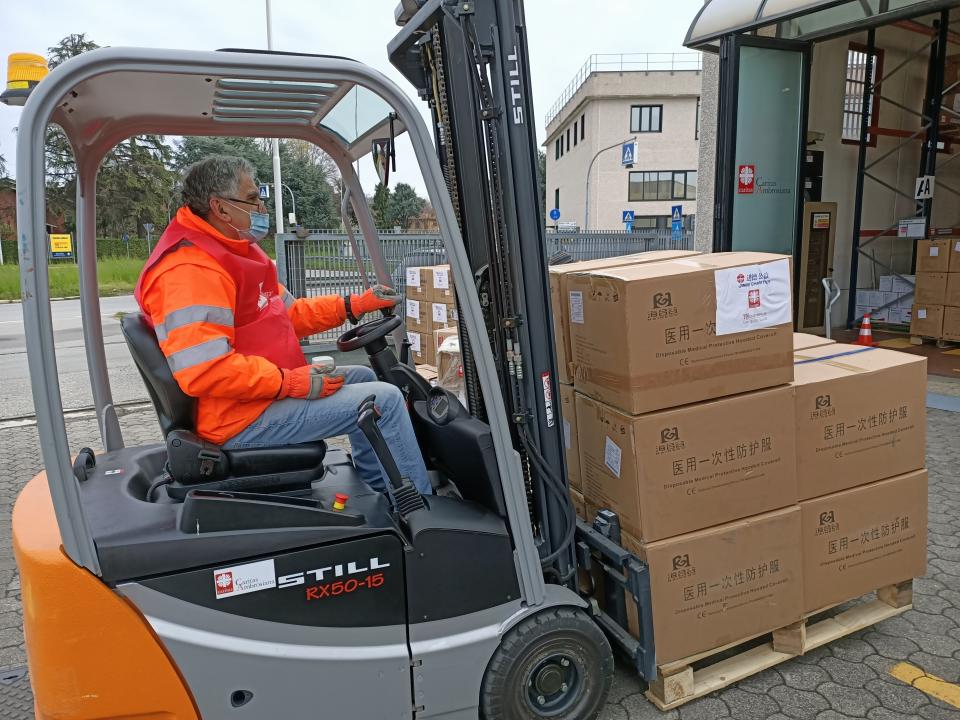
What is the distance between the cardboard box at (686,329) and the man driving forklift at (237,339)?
31.9 inches

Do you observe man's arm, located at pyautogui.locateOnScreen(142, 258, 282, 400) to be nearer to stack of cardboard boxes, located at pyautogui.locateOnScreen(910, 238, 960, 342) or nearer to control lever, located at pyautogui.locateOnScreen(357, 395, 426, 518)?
control lever, located at pyautogui.locateOnScreen(357, 395, 426, 518)

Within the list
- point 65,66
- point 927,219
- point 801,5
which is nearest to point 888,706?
point 65,66

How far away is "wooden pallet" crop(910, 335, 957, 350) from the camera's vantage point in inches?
386

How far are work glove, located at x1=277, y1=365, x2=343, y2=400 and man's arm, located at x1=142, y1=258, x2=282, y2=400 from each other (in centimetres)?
11

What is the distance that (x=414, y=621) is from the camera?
7.27ft

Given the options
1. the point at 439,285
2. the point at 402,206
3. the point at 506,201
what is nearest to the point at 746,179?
the point at 439,285

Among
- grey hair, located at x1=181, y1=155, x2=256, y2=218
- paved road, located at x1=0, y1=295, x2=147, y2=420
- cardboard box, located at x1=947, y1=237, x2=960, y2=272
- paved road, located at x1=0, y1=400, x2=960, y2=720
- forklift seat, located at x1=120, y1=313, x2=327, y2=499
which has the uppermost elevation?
grey hair, located at x1=181, y1=155, x2=256, y2=218

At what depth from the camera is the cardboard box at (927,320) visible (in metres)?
9.63

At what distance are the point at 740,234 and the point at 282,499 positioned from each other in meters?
7.68

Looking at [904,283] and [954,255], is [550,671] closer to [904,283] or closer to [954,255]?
[954,255]

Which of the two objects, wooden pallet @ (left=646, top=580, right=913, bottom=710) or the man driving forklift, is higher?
the man driving forklift

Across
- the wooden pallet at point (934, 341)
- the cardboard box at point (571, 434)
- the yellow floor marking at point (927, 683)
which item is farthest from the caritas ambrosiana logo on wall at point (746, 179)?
the yellow floor marking at point (927, 683)

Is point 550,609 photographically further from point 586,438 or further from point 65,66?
point 65,66

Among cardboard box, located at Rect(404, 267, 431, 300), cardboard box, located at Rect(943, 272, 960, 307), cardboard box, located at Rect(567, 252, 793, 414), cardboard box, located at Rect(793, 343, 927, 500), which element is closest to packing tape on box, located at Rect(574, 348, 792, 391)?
cardboard box, located at Rect(567, 252, 793, 414)
